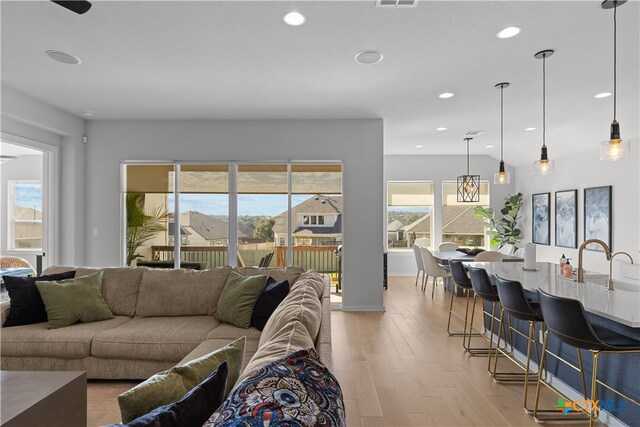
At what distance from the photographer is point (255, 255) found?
5477 millimetres

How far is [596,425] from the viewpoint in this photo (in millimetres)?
2371

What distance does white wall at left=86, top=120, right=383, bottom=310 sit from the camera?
535 cm

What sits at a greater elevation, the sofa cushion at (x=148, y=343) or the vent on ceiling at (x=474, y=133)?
the vent on ceiling at (x=474, y=133)

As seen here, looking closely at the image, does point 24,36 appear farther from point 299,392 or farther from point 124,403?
point 299,392

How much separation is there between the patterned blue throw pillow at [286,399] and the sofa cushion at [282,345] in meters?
0.18

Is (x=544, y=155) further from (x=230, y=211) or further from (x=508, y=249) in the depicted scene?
(x=508, y=249)

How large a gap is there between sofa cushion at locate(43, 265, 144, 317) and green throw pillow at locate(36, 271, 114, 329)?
0.08m

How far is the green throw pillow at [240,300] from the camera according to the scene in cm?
295

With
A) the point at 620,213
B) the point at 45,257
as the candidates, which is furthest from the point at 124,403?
the point at 620,213

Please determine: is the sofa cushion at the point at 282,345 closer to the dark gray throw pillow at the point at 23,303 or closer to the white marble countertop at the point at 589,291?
the white marble countertop at the point at 589,291

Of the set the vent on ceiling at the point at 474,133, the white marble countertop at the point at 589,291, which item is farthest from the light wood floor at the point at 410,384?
the vent on ceiling at the point at 474,133

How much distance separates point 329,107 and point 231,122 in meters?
1.58

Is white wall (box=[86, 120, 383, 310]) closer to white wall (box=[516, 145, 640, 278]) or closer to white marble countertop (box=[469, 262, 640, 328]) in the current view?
white marble countertop (box=[469, 262, 640, 328])

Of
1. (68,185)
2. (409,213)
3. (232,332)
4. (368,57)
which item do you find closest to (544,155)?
(368,57)
